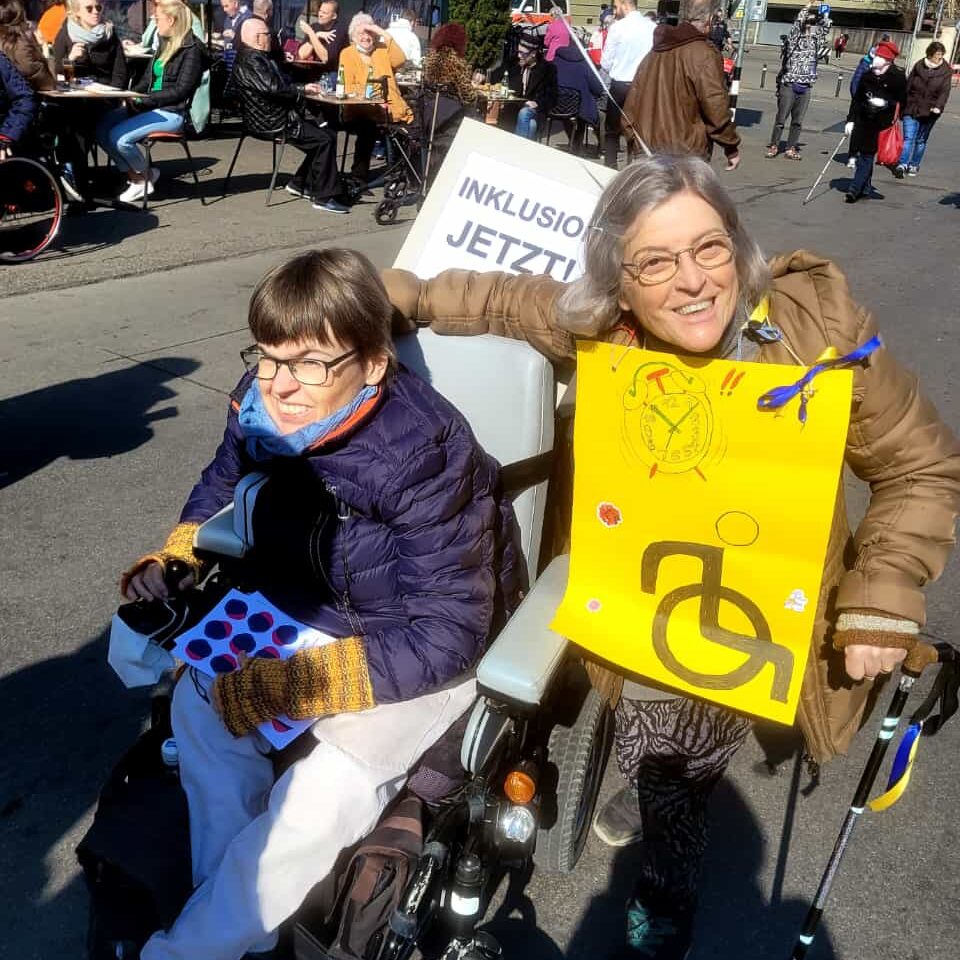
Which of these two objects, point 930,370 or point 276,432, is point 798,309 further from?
point 930,370

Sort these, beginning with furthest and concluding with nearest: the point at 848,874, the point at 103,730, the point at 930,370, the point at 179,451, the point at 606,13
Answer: the point at 606,13
the point at 930,370
the point at 179,451
the point at 103,730
the point at 848,874

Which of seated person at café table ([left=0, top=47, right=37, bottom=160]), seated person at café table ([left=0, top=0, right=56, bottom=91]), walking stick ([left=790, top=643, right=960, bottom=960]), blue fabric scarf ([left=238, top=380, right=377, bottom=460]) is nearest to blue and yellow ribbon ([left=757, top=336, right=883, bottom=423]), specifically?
walking stick ([left=790, top=643, right=960, bottom=960])

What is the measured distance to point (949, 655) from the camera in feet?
6.74

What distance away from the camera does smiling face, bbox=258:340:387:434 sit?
7.06 feet

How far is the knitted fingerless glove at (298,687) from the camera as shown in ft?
6.80

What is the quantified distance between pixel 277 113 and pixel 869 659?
930cm

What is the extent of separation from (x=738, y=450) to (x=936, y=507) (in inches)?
17.5

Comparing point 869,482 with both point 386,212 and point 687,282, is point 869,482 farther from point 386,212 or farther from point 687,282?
point 386,212

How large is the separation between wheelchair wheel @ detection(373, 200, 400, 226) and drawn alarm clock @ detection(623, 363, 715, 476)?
27.3ft

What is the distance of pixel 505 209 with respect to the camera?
124 inches

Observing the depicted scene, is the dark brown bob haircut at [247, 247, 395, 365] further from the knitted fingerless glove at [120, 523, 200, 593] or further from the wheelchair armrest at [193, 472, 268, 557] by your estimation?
the knitted fingerless glove at [120, 523, 200, 593]

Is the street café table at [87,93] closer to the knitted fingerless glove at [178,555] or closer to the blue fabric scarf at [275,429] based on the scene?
the knitted fingerless glove at [178,555]

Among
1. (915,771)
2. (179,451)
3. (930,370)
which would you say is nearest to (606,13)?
(930,370)

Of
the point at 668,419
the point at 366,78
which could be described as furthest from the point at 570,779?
the point at 366,78
